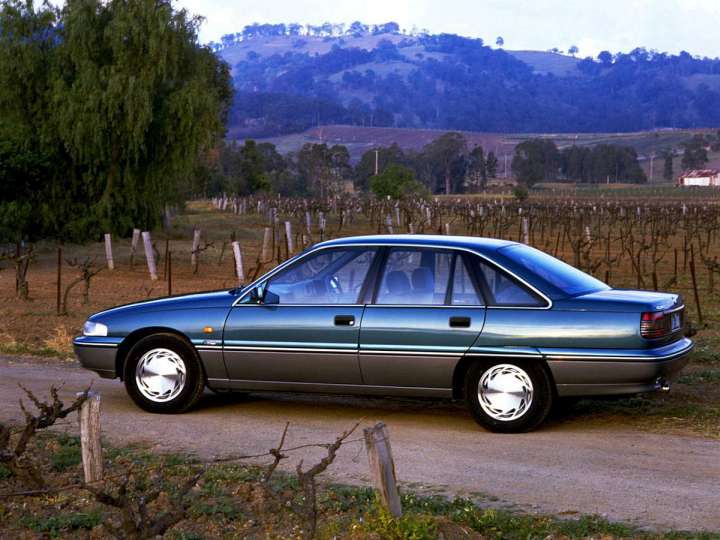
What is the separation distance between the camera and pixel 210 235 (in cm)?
4984

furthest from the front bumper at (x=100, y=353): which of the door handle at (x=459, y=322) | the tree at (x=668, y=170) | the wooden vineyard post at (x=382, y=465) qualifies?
the tree at (x=668, y=170)

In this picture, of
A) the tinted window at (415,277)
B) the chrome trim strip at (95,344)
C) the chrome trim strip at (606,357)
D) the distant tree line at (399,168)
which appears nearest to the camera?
the chrome trim strip at (606,357)

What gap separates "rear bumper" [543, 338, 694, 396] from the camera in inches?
333

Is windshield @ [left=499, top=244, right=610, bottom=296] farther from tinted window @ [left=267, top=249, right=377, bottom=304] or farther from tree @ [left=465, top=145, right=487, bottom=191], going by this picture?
tree @ [left=465, top=145, right=487, bottom=191]

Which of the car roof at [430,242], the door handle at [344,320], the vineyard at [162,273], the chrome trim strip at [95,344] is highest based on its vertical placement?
the car roof at [430,242]

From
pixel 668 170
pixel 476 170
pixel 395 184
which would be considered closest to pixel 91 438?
pixel 395 184

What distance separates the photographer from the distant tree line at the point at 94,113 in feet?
113

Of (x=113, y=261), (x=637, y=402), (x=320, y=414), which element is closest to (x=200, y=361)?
(x=320, y=414)

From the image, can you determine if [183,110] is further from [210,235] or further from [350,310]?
[350,310]

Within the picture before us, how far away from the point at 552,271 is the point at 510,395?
113 cm

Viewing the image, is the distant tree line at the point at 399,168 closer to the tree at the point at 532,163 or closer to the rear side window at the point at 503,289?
the tree at the point at 532,163

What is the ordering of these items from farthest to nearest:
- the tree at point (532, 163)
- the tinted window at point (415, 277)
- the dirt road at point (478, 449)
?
the tree at point (532, 163) < the tinted window at point (415, 277) < the dirt road at point (478, 449)

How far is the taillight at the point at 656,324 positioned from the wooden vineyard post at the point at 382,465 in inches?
129

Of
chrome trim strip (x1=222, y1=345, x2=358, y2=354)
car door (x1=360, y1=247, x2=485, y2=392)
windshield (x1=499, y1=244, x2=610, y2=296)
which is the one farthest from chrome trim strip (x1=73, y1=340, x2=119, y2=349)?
windshield (x1=499, y1=244, x2=610, y2=296)
